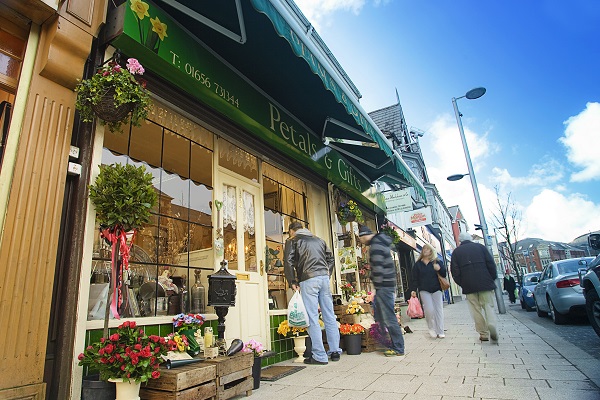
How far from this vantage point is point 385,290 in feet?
16.6

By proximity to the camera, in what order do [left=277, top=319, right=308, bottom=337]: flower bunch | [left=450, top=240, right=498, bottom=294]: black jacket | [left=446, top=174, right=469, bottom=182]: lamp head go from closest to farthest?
1. [left=277, top=319, right=308, bottom=337]: flower bunch
2. [left=450, top=240, right=498, bottom=294]: black jacket
3. [left=446, top=174, right=469, bottom=182]: lamp head

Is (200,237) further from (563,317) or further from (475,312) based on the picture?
(563,317)

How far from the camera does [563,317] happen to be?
7781 mm

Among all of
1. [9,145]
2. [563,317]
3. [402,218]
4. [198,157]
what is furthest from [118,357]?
[402,218]

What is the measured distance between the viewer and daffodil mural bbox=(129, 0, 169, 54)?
3.40m

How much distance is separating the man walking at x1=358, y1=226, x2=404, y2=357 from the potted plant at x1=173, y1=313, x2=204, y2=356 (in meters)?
2.60

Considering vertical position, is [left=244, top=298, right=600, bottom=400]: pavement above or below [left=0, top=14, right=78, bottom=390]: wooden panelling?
below

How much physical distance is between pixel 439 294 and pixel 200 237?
15.6ft

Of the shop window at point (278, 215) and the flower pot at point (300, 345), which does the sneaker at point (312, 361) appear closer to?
the flower pot at point (300, 345)

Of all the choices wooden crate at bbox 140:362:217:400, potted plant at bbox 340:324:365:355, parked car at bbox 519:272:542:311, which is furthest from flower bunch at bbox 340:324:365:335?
parked car at bbox 519:272:542:311

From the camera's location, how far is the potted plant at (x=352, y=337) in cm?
541

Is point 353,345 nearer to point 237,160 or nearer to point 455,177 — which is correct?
point 237,160

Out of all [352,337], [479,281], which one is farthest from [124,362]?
[479,281]

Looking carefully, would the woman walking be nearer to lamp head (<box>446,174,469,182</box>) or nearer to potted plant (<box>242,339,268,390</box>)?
potted plant (<box>242,339,268,390</box>)
